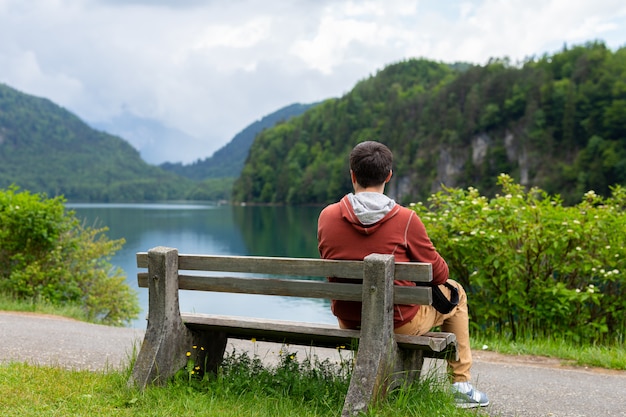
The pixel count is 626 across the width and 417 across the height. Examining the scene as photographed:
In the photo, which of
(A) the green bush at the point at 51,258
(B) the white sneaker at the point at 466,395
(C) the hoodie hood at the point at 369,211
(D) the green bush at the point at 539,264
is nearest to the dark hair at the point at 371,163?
(C) the hoodie hood at the point at 369,211

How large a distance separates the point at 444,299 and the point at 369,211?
2.76ft

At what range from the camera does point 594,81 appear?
100625 mm

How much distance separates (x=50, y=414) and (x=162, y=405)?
2.29 ft

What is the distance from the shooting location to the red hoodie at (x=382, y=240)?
4.35 m

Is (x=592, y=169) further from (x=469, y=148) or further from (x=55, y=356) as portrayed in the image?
(x=55, y=356)

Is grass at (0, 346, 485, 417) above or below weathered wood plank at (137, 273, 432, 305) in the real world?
below

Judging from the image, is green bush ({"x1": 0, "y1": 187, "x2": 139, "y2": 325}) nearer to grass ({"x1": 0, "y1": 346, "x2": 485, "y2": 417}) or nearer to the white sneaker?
grass ({"x1": 0, "y1": 346, "x2": 485, "y2": 417})

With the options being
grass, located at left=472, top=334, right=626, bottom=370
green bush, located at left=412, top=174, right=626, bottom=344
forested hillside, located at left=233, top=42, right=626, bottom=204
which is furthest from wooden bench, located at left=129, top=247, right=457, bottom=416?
forested hillside, located at left=233, top=42, right=626, bottom=204

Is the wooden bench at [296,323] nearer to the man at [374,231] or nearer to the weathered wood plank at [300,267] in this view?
the weathered wood plank at [300,267]

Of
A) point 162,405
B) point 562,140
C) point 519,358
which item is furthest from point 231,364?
point 562,140

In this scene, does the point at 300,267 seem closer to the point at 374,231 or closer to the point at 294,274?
the point at 294,274

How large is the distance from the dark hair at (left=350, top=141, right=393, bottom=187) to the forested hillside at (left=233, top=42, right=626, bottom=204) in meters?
81.0

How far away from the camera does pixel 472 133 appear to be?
121250mm

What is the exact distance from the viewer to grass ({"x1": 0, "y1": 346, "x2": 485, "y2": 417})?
4359mm
